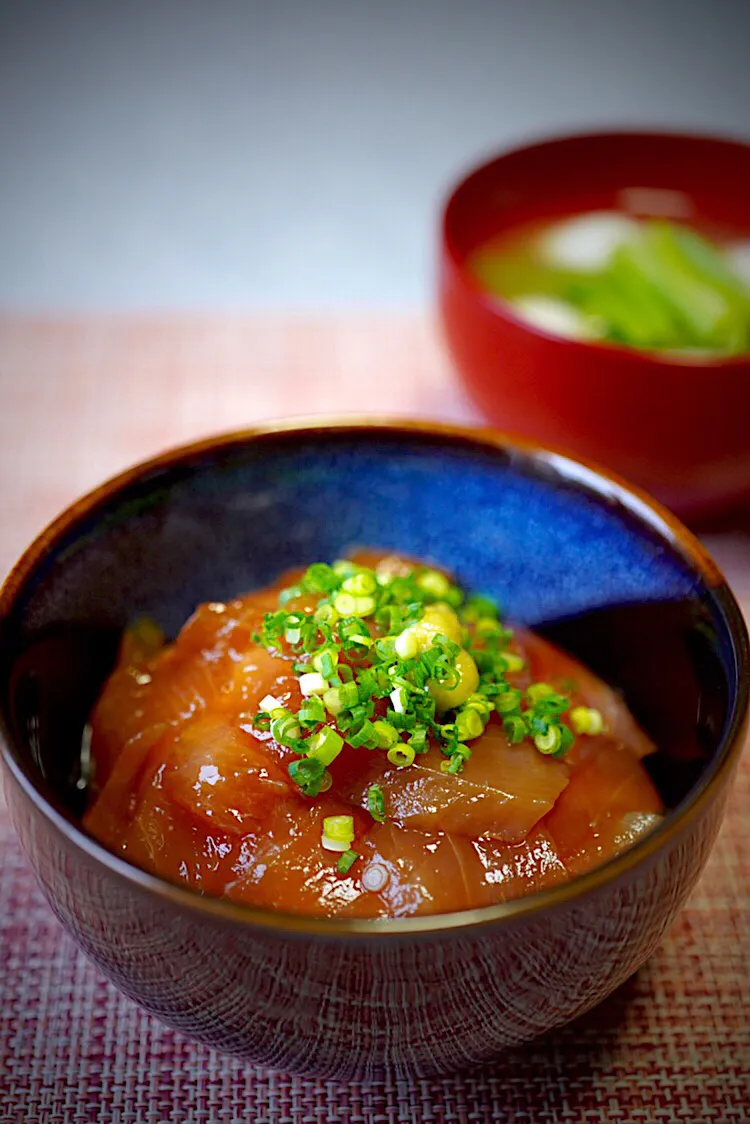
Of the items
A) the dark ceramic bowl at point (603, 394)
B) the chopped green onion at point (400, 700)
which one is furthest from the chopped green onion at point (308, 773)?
the dark ceramic bowl at point (603, 394)

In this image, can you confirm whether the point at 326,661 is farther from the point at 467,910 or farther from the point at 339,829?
the point at 467,910

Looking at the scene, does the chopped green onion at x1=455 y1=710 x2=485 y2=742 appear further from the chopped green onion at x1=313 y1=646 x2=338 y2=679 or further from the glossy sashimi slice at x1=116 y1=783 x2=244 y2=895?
the glossy sashimi slice at x1=116 y1=783 x2=244 y2=895

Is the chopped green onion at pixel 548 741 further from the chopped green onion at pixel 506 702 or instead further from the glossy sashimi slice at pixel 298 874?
the glossy sashimi slice at pixel 298 874

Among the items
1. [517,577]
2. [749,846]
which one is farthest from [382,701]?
[749,846]

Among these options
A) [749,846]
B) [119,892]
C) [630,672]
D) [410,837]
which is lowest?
[749,846]

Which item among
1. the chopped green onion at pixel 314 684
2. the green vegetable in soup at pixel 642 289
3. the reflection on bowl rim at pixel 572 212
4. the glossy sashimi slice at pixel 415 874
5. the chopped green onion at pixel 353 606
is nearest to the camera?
the glossy sashimi slice at pixel 415 874

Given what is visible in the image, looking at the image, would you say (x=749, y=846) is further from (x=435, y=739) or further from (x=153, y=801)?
(x=153, y=801)

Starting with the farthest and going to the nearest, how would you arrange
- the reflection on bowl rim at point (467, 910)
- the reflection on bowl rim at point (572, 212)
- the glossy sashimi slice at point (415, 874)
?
the reflection on bowl rim at point (572, 212) < the glossy sashimi slice at point (415, 874) < the reflection on bowl rim at point (467, 910)
